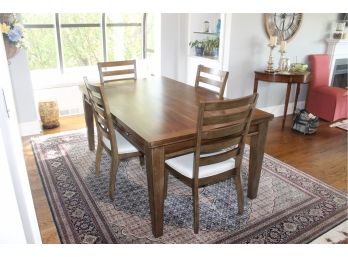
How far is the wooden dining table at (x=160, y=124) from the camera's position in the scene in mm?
1668

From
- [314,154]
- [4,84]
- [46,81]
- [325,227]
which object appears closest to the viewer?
[4,84]

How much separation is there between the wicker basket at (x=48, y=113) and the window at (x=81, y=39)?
98cm

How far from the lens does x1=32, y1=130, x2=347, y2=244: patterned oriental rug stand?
1.92m

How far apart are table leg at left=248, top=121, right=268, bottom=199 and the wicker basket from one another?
8.77 feet

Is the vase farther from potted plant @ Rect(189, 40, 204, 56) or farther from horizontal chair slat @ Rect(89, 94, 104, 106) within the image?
potted plant @ Rect(189, 40, 204, 56)

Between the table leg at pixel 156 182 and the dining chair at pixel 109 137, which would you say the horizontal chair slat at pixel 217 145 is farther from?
the dining chair at pixel 109 137

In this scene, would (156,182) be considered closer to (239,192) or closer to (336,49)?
(239,192)

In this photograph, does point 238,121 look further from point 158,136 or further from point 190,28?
point 190,28

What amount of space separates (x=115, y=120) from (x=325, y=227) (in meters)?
1.64

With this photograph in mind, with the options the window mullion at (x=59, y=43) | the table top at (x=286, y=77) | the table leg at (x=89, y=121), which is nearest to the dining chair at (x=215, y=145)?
the table leg at (x=89, y=121)

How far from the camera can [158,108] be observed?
2143mm

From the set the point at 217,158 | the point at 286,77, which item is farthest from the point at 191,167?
the point at 286,77
